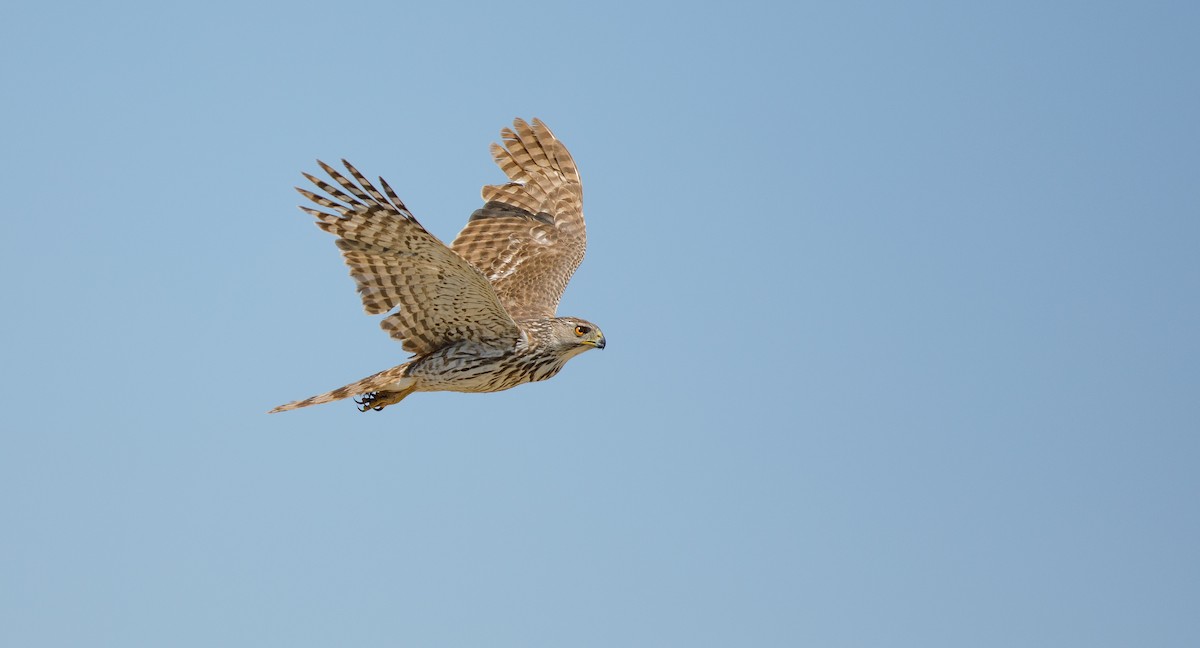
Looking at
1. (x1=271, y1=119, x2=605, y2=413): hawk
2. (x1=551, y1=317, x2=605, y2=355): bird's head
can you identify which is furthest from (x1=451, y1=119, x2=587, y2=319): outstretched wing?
(x1=551, y1=317, x2=605, y2=355): bird's head

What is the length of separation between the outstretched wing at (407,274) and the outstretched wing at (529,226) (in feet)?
4.90

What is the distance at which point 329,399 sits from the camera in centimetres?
1409

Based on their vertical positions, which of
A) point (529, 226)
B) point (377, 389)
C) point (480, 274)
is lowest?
point (377, 389)

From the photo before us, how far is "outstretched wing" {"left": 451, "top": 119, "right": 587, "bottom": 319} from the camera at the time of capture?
16.4 meters

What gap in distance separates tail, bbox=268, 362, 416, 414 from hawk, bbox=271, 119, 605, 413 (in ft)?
0.04

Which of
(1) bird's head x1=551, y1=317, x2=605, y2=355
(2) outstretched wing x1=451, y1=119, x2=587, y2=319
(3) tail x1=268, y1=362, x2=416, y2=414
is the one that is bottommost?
(3) tail x1=268, y1=362, x2=416, y2=414

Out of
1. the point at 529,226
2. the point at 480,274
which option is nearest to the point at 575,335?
the point at 480,274

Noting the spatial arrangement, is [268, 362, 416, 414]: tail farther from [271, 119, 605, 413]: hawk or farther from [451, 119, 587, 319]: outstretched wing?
[451, 119, 587, 319]: outstretched wing

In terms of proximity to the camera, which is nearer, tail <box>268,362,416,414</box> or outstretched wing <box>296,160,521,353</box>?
outstretched wing <box>296,160,521,353</box>

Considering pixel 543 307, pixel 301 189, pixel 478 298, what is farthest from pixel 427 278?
pixel 543 307

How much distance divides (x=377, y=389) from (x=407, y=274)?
1315 mm

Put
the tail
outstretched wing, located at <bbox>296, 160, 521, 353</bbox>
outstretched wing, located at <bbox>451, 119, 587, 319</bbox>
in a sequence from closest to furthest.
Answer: outstretched wing, located at <bbox>296, 160, 521, 353</bbox>, the tail, outstretched wing, located at <bbox>451, 119, 587, 319</bbox>

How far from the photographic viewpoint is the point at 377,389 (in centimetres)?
1434

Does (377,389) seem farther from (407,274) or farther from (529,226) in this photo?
(529,226)
